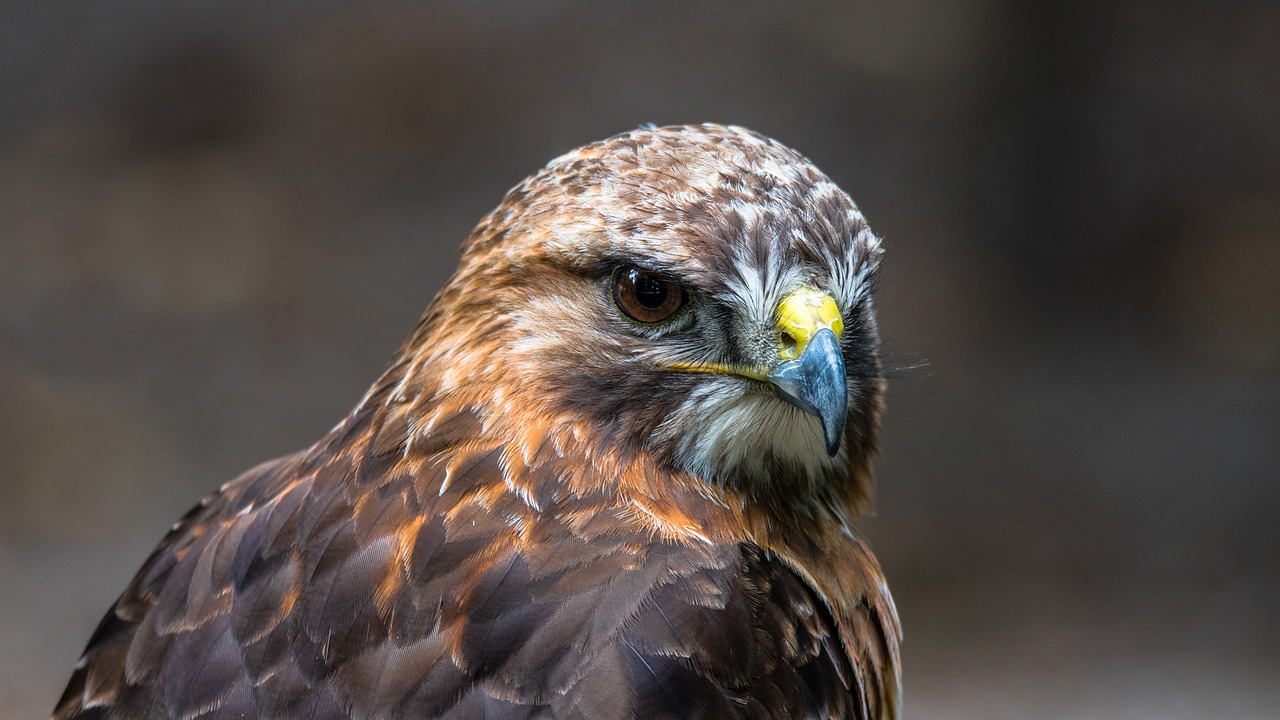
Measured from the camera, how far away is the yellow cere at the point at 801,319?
2416mm

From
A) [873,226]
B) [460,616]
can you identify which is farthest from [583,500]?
[873,226]

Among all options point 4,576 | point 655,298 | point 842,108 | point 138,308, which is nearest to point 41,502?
point 4,576

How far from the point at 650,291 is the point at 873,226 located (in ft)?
17.1

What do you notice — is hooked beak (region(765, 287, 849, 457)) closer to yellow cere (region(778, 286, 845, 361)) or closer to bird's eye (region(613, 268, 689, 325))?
yellow cere (region(778, 286, 845, 361))

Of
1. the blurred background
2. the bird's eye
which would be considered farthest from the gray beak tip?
the blurred background

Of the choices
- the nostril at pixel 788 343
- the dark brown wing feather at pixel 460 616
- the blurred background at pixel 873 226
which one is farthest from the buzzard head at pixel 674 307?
the blurred background at pixel 873 226

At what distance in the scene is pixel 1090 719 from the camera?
6543mm

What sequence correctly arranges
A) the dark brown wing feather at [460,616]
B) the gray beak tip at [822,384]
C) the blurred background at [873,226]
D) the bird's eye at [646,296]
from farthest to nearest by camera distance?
the blurred background at [873,226] → the bird's eye at [646,296] → the gray beak tip at [822,384] → the dark brown wing feather at [460,616]

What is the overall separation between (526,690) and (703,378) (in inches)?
28.8

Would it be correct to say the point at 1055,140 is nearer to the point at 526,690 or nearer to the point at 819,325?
the point at 819,325

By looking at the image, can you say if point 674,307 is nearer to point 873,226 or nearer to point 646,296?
point 646,296

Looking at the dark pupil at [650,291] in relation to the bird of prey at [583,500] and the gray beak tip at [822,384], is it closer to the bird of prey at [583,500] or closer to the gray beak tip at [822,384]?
the bird of prey at [583,500]

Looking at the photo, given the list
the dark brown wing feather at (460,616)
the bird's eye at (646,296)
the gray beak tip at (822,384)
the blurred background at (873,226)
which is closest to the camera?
the dark brown wing feather at (460,616)

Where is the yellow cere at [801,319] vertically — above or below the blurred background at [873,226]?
above
